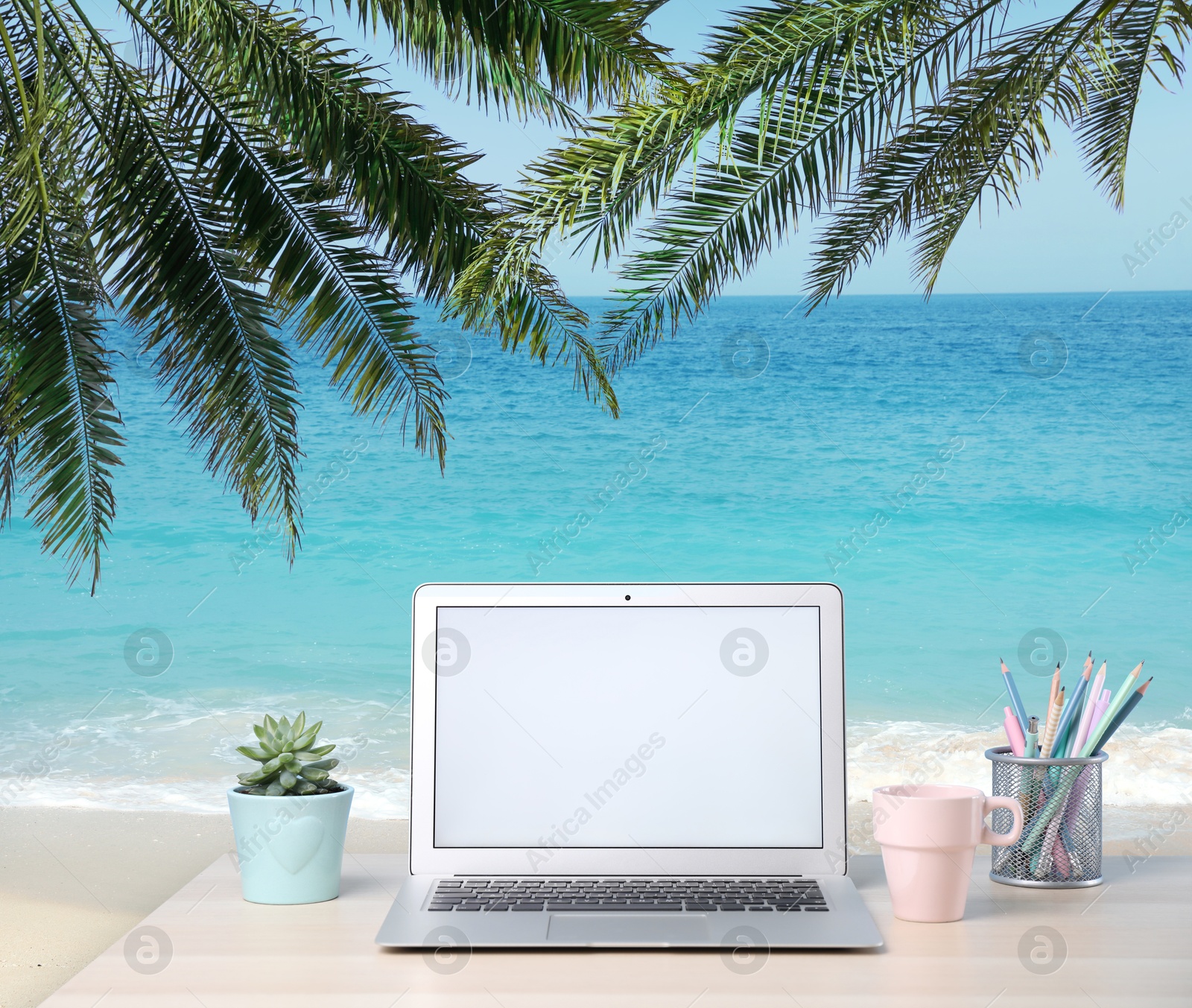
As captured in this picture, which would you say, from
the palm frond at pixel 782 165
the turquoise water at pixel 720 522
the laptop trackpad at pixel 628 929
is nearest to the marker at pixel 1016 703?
the laptop trackpad at pixel 628 929

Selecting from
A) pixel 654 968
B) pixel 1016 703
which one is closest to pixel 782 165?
pixel 1016 703

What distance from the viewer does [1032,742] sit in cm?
155

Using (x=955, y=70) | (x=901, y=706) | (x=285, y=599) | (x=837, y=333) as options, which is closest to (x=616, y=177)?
(x=955, y=70)

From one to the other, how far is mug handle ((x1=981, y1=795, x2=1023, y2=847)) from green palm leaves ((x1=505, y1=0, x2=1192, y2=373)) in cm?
197

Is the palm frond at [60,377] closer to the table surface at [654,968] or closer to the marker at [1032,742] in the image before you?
the table surface at [654,968]

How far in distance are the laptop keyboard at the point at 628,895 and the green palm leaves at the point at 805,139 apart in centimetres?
207

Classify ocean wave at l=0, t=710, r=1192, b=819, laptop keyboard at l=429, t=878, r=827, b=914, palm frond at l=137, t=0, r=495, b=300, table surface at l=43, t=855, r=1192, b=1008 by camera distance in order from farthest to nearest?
ocean wave at l=0, t=710, r=1192, b=819 → palm frond at l=137, t=0, r=495, b=300 → laptop keyboard at l=429, t=878, r=827, b=914 → table surface at l=43, t=855, r=1192, b=1008

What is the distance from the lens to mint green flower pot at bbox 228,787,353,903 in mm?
1460

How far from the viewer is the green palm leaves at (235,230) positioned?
375cm

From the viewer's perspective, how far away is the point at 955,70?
3525mm

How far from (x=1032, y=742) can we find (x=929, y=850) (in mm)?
283

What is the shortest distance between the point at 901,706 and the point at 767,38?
7126mm

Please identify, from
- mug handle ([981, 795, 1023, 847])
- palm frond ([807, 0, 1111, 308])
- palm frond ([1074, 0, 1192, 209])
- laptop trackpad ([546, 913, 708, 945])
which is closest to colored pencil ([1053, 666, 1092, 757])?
mug handle ([981, 795, 1023, 847])

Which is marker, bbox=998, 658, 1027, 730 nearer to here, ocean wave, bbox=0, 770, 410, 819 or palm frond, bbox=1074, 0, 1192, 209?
palm frond, bbox=1074, 0, 1192, 209
